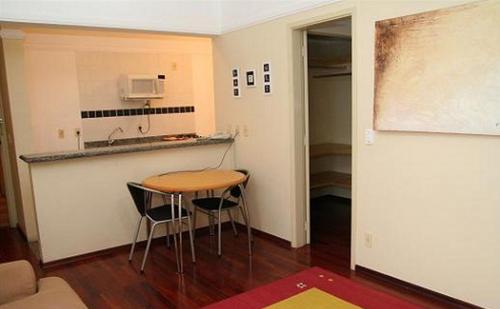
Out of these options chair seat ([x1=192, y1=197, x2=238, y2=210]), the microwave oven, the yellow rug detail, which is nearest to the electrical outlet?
the yellow rug detail

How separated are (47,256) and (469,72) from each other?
357 cm

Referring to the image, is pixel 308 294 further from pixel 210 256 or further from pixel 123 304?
pixel 210 256

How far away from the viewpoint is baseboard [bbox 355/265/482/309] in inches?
104

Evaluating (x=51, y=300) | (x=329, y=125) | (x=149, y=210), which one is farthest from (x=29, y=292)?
(x=329, y=125)

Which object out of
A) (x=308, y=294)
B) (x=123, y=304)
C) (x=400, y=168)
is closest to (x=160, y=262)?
(x=123, y=304)

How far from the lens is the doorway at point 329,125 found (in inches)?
204

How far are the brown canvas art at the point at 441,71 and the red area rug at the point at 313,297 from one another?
1.12 m

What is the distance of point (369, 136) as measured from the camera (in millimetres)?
3008

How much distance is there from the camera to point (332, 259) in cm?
357

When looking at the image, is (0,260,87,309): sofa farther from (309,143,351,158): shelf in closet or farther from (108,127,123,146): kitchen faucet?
(309,143,351,158): shelf in closet

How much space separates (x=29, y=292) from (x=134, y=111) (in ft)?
12.1

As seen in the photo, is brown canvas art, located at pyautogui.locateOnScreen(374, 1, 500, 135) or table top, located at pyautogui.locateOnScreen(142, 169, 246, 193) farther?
table top, located at pyautogui.locateOnScreen(142, 169, 246, 193)

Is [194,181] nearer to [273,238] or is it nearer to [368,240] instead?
[273,238]

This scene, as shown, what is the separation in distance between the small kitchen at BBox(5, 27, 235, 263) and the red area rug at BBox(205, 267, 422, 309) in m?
2.01
